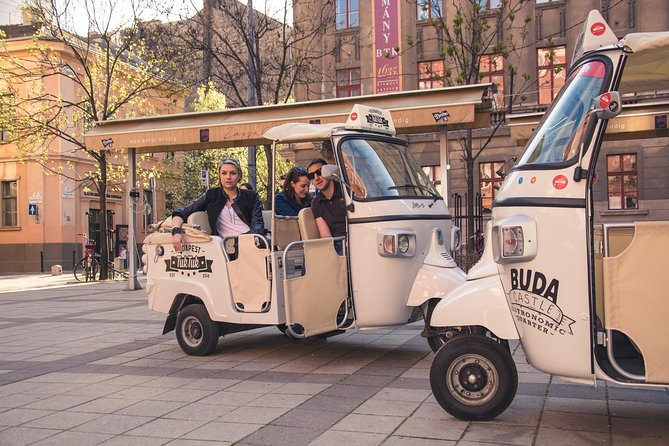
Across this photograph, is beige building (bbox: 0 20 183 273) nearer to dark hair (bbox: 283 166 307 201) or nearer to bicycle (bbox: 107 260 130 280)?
bicycle (bbox: 107 260 130 280)

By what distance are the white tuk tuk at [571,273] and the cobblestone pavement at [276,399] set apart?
436mm

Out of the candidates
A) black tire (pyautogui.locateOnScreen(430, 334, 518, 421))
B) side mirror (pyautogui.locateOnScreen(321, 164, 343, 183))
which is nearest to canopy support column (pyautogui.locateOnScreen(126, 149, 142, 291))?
side mirror (pyautogui.locateOnScreen(321, 164, 343, 183))

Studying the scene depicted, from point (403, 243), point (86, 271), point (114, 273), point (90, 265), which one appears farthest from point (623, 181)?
point (403, 243)

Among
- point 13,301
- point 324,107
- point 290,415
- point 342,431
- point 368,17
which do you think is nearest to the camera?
point 342,431

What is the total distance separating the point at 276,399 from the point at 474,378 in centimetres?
172

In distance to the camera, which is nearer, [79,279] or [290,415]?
[290,415]

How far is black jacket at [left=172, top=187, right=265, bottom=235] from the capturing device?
8.10 m

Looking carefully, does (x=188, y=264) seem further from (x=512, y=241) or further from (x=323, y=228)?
(x=512, y=241)

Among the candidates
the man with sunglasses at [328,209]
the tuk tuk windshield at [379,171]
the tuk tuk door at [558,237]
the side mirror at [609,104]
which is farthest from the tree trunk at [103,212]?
the side mirror at [609,104]

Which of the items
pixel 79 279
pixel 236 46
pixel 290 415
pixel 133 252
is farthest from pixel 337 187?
pixel 79 279

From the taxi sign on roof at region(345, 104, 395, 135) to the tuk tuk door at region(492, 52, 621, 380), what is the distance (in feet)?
9.81

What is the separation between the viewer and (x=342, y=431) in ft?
15.5

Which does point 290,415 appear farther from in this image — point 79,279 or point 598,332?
point 79,279

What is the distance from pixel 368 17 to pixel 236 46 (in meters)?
10.9
